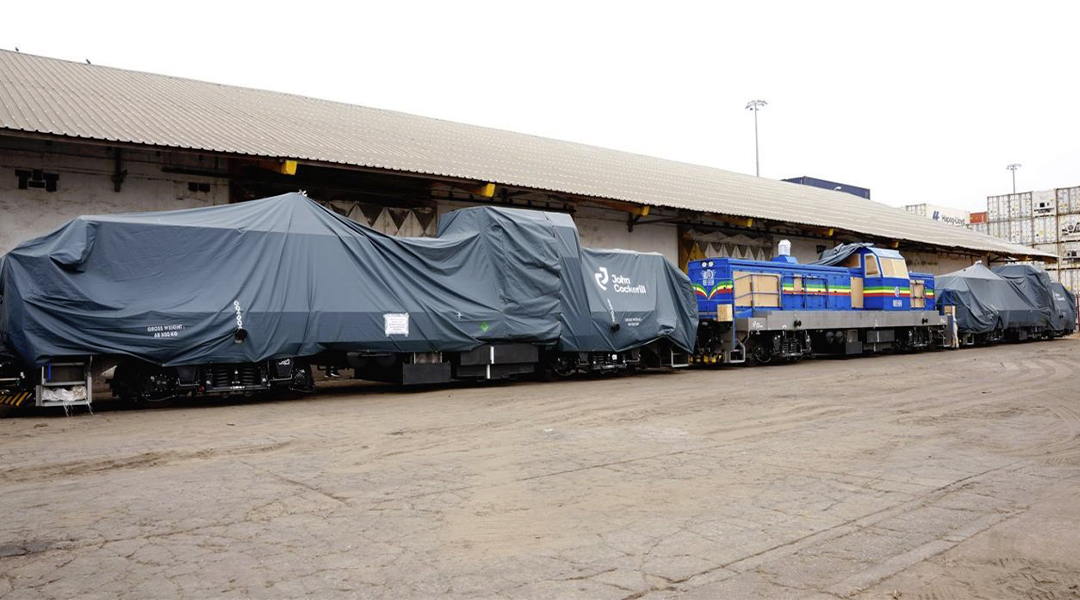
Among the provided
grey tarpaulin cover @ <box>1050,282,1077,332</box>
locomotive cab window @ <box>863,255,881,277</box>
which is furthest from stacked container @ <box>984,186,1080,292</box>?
locomotive cab window @ <box>863,255,881,277</box>

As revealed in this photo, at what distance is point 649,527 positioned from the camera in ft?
16.6

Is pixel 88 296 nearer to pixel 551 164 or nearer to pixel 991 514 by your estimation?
pixel 991 514

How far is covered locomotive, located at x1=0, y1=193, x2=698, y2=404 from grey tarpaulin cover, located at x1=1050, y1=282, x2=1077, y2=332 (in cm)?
2787

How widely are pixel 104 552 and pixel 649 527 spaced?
3474 mm

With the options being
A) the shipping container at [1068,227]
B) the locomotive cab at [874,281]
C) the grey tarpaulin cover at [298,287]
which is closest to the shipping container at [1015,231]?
the shipping container at [1068,227]

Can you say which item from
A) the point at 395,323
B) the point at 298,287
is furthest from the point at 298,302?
the point at 395,323

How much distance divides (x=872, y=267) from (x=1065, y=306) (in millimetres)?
18794

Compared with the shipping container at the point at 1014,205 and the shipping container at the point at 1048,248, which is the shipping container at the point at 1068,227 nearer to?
the shipping container at the point at 1048,248

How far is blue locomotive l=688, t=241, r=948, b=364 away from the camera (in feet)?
63.5

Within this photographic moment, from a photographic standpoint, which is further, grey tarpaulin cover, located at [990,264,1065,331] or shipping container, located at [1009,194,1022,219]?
shipping container, located at [1009,194,1022,219]

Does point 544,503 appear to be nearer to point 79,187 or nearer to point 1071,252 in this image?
point 79,187

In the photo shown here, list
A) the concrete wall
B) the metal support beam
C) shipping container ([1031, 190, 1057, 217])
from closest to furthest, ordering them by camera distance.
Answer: the concrete wall < the metal support beam < shipping container ([1031, 190, 1057, 217])

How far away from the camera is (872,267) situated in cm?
2384

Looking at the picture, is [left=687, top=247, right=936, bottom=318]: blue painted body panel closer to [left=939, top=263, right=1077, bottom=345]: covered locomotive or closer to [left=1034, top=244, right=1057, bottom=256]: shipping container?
[left=939, top=263, right=1077, bottom=345]: covered locomotive
